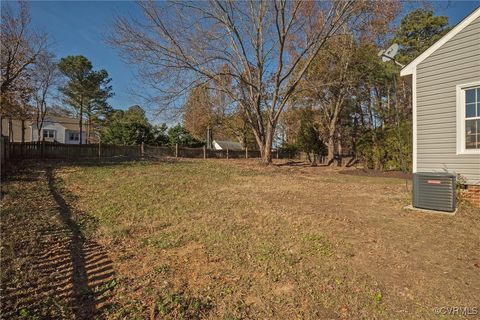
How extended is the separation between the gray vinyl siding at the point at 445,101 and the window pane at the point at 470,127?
0.21 metres

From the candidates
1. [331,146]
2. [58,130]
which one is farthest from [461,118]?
[58,130]

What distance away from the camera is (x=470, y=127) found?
20.5 feet

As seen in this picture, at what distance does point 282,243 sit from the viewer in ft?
13.1

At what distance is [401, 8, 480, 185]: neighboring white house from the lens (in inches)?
245

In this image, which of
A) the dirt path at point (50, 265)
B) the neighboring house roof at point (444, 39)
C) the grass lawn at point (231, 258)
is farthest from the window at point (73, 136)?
the neighboring house roof at point (444, 39)

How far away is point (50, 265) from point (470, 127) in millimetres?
7783

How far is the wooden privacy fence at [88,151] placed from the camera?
45.5ft

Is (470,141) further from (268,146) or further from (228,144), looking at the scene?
(228,144)

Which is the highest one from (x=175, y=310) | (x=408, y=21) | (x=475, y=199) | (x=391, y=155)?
(x=408, y=21)

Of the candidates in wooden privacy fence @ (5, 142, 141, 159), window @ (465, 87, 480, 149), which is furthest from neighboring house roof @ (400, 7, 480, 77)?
wooden privacy fence @ (5, 142, 141, 159)

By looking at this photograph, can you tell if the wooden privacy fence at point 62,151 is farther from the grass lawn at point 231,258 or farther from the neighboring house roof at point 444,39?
the neighboring house roof at point 444,39

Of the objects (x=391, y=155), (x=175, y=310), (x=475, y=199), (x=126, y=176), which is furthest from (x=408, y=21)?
(x=175, y=310)

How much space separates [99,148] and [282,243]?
16854 millimetres

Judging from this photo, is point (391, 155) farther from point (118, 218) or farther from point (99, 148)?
point (99, 148)
